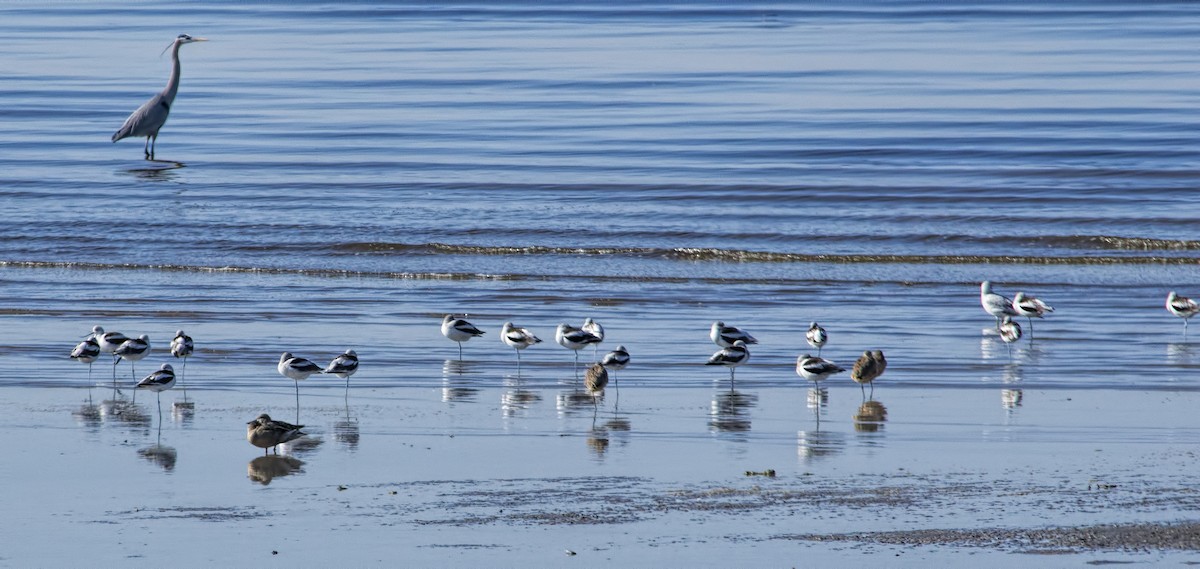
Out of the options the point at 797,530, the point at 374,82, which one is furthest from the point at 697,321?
the point at 374,82

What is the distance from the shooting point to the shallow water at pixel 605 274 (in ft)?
29.0

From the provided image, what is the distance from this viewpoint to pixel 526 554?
7.45 m

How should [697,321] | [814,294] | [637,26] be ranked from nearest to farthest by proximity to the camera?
[697,321], [814,294], [637,26]

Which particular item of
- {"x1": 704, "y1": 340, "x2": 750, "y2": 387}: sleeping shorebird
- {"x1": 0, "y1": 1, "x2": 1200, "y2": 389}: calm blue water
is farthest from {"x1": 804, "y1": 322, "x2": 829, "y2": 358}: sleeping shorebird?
{"x1": 704, "y1": 340, "x2": 750, "y2": 387}: sleeping shorebird

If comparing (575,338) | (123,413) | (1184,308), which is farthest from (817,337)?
(123,413)

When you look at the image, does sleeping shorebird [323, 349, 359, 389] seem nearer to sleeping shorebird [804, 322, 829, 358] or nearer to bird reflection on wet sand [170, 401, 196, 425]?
bird reflection on wet sand [170, 401, 196, 425]

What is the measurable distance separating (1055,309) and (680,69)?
29386 mm

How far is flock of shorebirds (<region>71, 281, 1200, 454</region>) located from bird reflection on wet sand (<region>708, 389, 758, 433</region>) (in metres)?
0.41

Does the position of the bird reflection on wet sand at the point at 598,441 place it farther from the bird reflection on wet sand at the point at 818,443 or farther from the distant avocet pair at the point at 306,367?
the distant avocet pair at the point at 306,367

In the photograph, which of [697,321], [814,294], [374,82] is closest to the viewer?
[697,321]

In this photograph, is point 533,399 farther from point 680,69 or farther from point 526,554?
point 680,69

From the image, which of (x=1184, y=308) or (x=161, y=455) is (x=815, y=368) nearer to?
(x=161, y=455)

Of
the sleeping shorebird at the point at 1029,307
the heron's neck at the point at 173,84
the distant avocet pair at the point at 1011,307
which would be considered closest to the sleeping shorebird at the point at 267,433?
the distant avocet pair at the point at 1011,307

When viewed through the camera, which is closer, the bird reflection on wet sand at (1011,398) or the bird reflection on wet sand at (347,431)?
the bird reflection on wet sand at (347,431)
